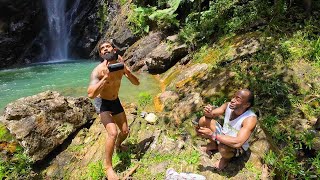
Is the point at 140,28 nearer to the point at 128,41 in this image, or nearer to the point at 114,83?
the point at 128,41

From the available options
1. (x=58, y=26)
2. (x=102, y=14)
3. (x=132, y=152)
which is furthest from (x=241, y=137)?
Result: (x=58, y=26)

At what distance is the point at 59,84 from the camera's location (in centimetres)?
1113

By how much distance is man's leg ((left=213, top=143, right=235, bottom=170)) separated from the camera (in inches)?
170

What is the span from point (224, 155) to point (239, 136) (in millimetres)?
446

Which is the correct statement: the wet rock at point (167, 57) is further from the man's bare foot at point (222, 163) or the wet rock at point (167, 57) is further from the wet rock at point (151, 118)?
the man's bare foot at point (222, 163)

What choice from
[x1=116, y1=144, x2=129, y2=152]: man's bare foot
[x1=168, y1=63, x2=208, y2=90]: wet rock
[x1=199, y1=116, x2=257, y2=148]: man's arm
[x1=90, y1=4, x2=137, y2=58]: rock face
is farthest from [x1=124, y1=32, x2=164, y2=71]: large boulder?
[x1=199, y1=116, x2=257, y2=148]: man's arm

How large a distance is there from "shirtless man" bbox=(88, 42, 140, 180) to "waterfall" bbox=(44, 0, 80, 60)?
1639 centimetres

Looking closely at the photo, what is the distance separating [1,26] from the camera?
1928 centimetres

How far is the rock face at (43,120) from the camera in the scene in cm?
546

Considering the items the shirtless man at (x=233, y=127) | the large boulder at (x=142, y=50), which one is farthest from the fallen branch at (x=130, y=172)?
the large boulder at (x=142, y=50)

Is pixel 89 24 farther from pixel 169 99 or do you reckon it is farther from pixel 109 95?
pixel 109 95

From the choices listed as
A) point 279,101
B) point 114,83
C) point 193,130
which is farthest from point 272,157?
point 114,83

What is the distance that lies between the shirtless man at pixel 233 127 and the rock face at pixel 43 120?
9.35 ft

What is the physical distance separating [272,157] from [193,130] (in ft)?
5.20
